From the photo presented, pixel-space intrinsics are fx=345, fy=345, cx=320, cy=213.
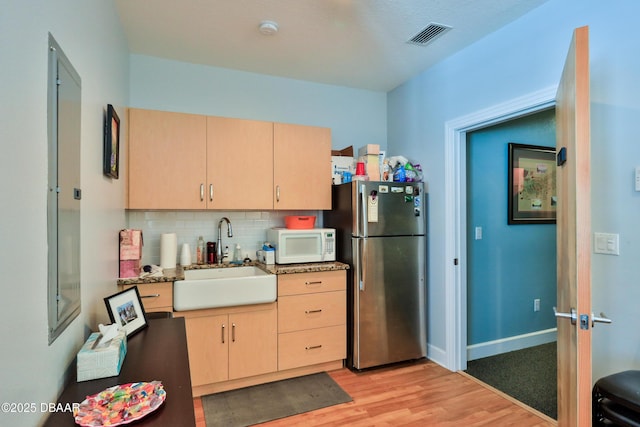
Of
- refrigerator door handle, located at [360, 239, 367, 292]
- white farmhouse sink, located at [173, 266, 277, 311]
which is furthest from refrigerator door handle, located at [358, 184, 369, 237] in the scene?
white farmhouse sink, located at [173, 266, 277, 311]

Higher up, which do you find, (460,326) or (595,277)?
(595,277)

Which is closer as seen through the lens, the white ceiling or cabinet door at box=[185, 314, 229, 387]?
the white ceiling

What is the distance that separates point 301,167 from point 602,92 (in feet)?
6.96

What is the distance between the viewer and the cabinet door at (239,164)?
111 inches

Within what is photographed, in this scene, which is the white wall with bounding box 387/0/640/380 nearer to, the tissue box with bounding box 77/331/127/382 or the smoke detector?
the smoke detector

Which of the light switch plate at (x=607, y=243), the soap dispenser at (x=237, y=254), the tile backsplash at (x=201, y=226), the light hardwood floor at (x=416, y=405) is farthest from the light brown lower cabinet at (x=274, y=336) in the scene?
the light switch plate at (x=607, y=243)

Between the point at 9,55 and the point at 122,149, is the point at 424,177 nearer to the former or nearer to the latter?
the point at 122,149

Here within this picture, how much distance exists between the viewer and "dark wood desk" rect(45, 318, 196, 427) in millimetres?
925

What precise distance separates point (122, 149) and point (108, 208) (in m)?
0.64

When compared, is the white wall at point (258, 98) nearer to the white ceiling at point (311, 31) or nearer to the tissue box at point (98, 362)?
the white ceiling at point (311, 31)

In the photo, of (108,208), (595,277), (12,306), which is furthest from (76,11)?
(595,277)

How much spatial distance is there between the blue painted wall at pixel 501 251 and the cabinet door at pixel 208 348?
2.24 metres

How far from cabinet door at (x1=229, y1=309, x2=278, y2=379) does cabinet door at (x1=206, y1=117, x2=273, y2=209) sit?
3.01 ft

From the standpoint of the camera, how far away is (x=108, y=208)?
1946 mm
